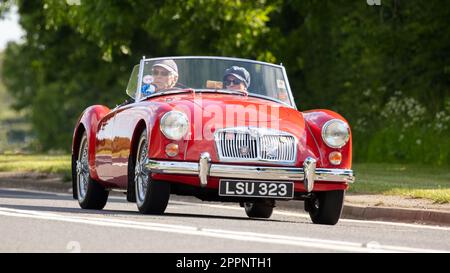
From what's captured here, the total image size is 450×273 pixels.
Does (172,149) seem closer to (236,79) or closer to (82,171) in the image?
(236,79)

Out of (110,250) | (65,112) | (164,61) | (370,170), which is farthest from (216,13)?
(65,112)

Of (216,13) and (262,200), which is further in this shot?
(216,13)

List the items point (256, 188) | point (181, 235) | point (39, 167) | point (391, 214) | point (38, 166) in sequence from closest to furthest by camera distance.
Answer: point (181, 235) < point (256, 188) < point (391, 214) < point (39, 167) < point (38, 166)

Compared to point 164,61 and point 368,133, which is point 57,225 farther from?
point 368,133

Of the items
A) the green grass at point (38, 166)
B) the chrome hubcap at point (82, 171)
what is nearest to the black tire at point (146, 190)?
the chrome hubcap at point (82, 171)

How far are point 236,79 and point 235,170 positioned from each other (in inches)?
82.2

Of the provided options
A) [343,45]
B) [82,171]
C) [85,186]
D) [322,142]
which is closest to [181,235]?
[322,142]

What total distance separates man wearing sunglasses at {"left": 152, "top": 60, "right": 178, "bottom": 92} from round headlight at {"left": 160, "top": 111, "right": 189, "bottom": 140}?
1.59 metres

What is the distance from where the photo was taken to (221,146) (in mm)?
12984

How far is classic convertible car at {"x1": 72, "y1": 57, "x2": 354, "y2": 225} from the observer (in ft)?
42.4

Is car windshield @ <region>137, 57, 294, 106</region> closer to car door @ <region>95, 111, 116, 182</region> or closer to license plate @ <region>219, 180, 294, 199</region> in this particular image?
car door @ <region>95, 111, 116, 182</region>

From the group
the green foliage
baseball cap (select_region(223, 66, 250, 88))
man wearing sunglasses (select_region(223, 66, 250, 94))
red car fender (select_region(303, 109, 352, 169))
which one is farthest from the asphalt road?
the green foliage

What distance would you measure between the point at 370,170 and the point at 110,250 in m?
17.0
